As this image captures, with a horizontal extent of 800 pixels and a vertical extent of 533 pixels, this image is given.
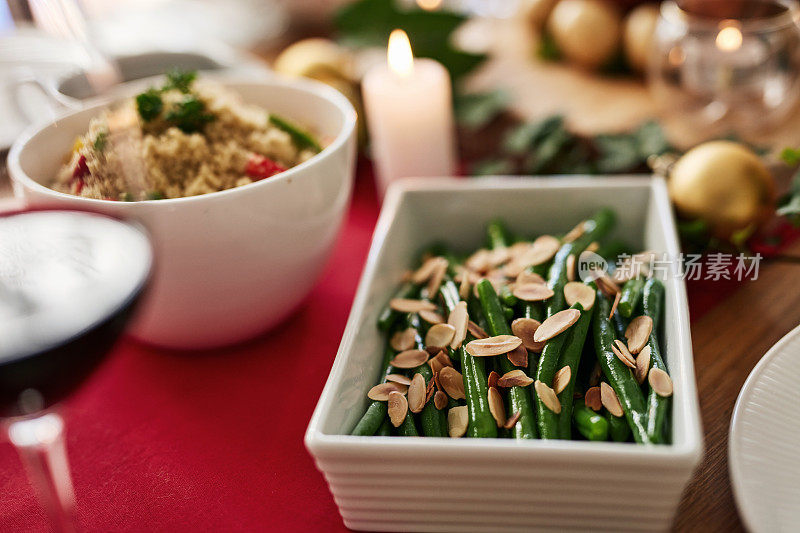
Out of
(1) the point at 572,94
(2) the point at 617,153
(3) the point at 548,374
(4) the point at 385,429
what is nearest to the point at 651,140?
(2) the point at 617,153

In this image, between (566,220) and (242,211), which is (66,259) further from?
(566,220)

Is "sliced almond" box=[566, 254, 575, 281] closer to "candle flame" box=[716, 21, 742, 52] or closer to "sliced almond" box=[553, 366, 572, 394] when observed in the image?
"sliced almond" box=[553, 366, 572, 394]

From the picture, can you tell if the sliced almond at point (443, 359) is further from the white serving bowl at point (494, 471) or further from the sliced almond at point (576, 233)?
the sliced almond at point (576, 233)

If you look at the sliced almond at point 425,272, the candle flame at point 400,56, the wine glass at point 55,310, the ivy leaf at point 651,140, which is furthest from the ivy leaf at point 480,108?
the wine glass at point 55,310

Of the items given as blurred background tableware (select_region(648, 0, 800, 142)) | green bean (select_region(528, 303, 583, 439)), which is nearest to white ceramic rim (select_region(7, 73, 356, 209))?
green bean (select_region(528, 303, 583, 439))

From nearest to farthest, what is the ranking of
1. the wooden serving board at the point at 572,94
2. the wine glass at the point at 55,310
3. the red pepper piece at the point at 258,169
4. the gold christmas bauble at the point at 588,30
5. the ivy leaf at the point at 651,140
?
1. the wine glass at the point at 55,310
2. the red pepper piece at the point at 258,169
3. the ivy leaf at the point at 651,140
4. the wooden serving board at the point at 572,94
5. the gold christmas bauble at the point at 588,30

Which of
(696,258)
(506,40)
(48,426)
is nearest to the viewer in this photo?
(48,426)

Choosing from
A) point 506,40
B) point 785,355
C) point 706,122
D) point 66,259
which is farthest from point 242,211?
point 506,40
